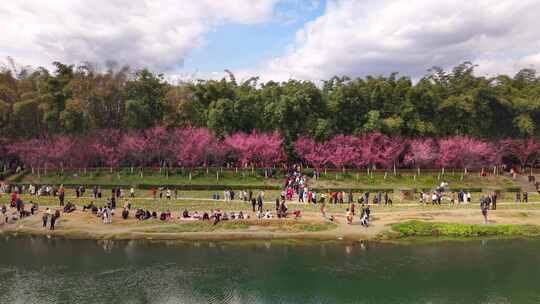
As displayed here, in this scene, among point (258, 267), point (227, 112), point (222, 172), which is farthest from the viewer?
point (227, 112)

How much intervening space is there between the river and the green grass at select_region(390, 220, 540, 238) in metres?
1.60

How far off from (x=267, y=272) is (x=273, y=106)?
41277 millimetres

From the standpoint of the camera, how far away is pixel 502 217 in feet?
139

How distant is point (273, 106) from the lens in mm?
68312

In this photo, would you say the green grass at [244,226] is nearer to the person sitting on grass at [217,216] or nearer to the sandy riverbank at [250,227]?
the sandy riverbank at [250,227]

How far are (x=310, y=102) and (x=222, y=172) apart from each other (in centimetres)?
1765

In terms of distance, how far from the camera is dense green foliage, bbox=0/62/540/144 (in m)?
67.1

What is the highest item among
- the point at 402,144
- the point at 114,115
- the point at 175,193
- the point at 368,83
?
the point at 368,83

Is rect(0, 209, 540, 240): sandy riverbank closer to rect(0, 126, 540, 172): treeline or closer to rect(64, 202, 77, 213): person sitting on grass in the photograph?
rect(64, 202, 77, 213): person sitting on grass

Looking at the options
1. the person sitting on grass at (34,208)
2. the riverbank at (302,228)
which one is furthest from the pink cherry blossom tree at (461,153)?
the person sitting on grass at (34,208)

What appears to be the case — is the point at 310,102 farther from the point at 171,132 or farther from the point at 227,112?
the point at 171,132

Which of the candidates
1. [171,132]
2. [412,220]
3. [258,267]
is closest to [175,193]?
[171,132]

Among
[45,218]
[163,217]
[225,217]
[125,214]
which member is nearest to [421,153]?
[225,217]

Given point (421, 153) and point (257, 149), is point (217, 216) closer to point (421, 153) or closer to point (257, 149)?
point (257, 149)
